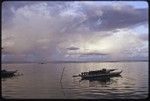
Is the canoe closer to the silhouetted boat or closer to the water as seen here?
the water

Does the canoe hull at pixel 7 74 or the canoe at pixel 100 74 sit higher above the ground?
the canoe hull at pixel 7 74

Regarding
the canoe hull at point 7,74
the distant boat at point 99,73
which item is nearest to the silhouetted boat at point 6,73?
the canoe hull at point 7,74

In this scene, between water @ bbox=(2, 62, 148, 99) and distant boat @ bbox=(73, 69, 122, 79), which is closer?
water @ bbox=(2, 62, 148, 99)

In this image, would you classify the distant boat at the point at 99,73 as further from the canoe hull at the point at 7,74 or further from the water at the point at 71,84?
the canoe hull at the point at 7,74

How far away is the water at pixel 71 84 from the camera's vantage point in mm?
2139

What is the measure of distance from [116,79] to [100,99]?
0.32 metres

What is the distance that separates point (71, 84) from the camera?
2.32 meters

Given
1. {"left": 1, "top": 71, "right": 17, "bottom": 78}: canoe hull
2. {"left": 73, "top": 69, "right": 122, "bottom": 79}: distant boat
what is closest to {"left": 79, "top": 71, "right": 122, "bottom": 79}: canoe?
{"left": 73, "top": 69, "right": 122, "bottom": 79}: distant boat

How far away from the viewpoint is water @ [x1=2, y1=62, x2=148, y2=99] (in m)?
2.14

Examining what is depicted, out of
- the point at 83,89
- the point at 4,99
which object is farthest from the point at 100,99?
the point at 4,99

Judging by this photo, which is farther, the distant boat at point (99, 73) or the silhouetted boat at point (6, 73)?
the distant boat at point (99, 73)

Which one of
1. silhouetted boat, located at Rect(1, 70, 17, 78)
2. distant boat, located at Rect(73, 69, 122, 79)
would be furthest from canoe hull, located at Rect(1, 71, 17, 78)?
distant boat, located at Rect(73, 69, 122, 79)

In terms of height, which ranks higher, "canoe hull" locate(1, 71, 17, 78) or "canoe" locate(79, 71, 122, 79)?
"canoe hull" locate(1, 71, 17, 78)

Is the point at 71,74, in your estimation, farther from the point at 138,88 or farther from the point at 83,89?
the point at 138,88
